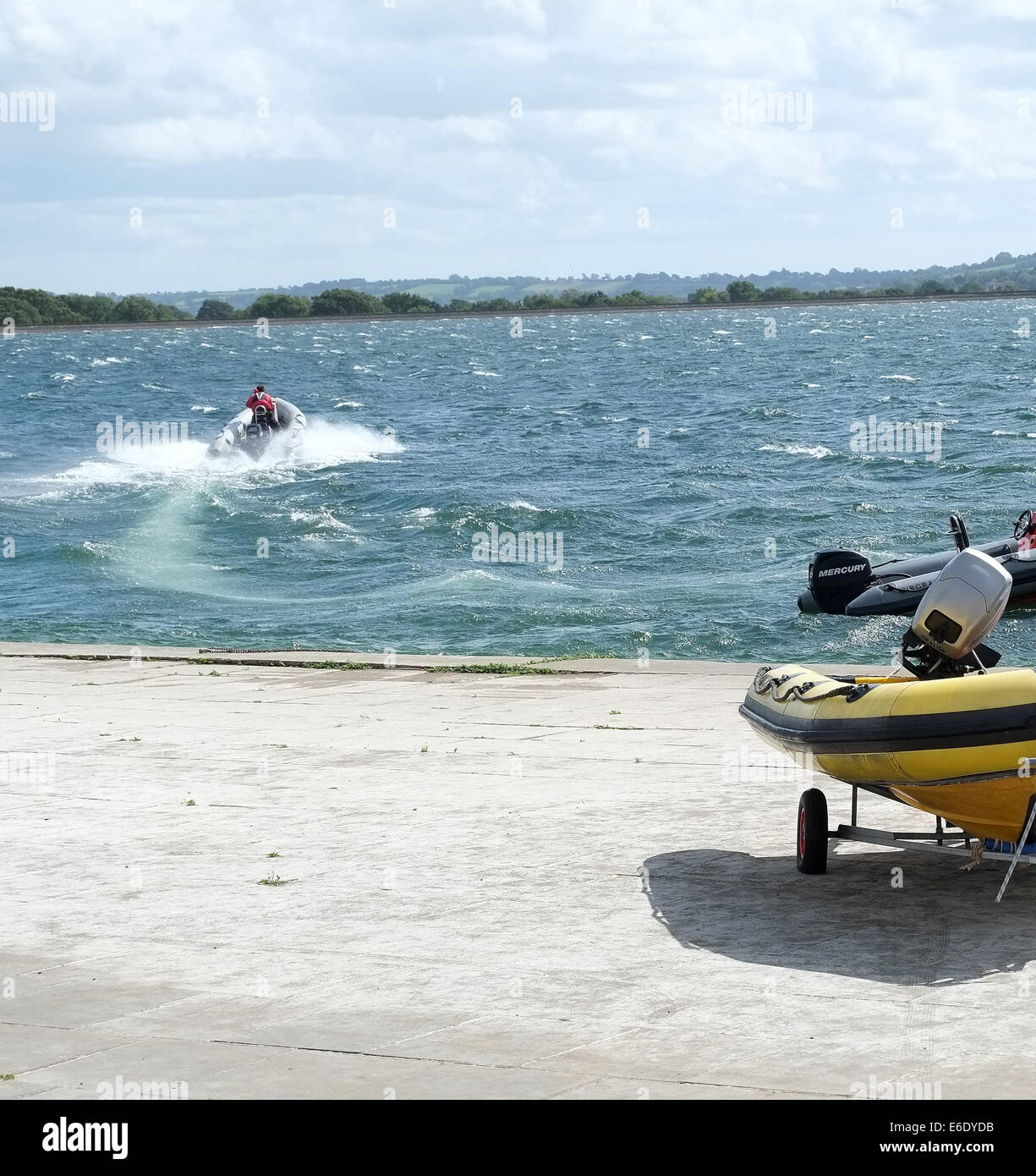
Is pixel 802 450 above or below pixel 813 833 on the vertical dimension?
above

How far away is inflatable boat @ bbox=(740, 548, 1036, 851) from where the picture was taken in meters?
7.60

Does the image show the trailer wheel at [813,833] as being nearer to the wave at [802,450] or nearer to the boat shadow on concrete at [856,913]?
the boat shadow on concrete at [856,913]

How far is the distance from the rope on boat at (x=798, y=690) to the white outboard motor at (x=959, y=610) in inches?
19.5

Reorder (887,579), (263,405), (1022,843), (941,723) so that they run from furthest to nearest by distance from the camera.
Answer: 1. (263,405)
2. (887,579)
3. (1022,843)
4. (941,723)

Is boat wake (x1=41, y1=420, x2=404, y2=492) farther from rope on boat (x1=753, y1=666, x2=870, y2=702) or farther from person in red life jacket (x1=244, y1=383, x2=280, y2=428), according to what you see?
rope on boat (x1=753, y1=666, x2=870, y2=702)

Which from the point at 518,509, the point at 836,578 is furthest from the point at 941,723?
the point at 518,509

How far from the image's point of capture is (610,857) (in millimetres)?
9266

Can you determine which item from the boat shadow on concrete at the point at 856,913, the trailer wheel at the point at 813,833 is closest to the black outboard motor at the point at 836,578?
the boat shadow on concrete at the point at 856,913

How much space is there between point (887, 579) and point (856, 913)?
48.5ft

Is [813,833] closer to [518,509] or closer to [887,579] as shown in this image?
[887,579]

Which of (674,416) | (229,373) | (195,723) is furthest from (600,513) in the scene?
(229,373)

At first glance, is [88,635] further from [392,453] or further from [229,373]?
[229,373]

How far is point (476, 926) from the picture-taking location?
26.2 feet
